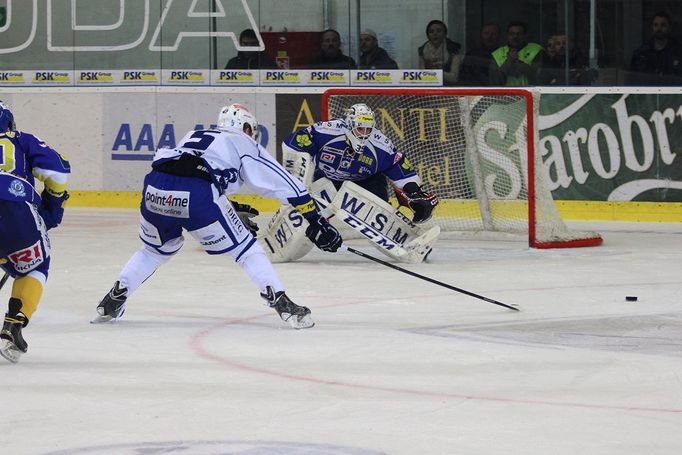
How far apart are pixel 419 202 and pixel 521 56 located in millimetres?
2988

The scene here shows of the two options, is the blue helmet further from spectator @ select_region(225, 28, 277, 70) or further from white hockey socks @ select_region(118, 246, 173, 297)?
spectator @ select_region(225, 28, 277, 70)

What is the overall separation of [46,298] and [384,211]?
2.29m

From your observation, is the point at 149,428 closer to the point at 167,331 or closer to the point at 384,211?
the point at 167,331

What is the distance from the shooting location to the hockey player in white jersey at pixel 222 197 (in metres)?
6.10

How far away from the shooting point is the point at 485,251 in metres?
9.39

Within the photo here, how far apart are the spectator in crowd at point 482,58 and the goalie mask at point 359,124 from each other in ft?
9.74

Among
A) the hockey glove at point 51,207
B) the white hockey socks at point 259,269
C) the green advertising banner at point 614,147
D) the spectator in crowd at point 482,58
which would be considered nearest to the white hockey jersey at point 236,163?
the white hockey socks at point 259,269

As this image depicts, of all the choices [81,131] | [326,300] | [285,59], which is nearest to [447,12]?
[285,59]

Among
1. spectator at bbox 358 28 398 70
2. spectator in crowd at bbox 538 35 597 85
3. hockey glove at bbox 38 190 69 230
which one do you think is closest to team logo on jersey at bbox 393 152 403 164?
spectator in crowd at bbox 538 35 597 85

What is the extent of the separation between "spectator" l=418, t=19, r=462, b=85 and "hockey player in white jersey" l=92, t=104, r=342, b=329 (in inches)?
215

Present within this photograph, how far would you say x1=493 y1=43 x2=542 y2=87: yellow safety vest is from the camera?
11.4 m

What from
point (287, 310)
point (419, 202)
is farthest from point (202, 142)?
point (419, 202)

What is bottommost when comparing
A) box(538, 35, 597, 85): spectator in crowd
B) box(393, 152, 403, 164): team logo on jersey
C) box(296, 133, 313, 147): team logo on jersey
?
box(393, 152, 403, 164): team logo on jersey

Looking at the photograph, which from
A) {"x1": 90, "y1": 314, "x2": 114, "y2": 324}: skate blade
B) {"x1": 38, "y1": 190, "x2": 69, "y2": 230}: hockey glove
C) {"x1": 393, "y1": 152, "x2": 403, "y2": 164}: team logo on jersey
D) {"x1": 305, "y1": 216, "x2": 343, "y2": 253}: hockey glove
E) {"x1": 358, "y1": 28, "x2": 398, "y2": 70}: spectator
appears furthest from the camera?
{"x1": 358, "y1": 28, "x2": 398, "y2": 70}: spectator
